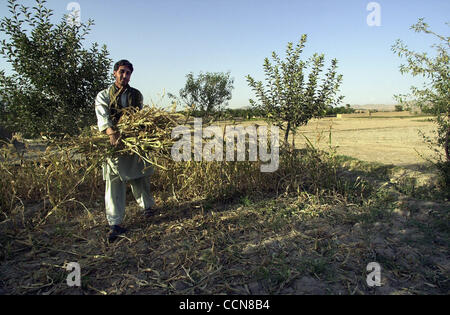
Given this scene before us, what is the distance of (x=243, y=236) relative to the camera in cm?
301

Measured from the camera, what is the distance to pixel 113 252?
2.76 meters

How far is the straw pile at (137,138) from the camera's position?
3.10 metres

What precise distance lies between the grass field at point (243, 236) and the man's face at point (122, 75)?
1497 mm

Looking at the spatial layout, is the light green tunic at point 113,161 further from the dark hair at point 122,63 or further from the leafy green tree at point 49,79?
the leafy green tree at point 49,79

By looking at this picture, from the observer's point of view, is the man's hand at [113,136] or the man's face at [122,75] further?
the man's face at [122,75]

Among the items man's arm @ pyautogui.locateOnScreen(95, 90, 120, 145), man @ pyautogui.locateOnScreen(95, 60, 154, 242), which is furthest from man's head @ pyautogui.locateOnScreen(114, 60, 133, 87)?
man's arm @ pyautogui.locateOnScreen(95, 90, 120, 145)

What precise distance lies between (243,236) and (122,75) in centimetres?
241

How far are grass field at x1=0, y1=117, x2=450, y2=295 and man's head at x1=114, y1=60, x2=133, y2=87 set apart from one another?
59.5 inches

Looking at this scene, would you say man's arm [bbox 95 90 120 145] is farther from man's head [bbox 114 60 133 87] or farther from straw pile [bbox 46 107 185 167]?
man's head [bbox 114 60 133 87]

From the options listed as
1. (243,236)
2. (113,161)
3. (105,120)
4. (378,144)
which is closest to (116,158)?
(113,161)

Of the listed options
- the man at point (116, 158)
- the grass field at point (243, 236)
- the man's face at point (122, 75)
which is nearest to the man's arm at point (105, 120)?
the man at point (116, 158)

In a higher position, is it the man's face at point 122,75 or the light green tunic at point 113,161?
the man's face at point 122,75

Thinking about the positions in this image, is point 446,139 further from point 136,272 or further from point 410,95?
point 136,272

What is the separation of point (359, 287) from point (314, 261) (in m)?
0.41
